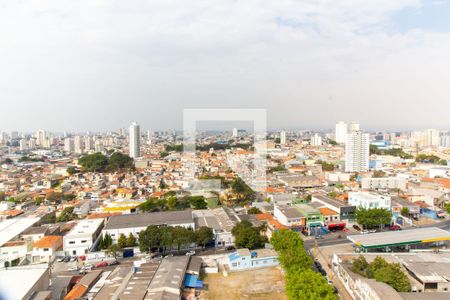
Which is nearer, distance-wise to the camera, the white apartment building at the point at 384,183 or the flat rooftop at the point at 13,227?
the flat rooftop at the point at 13,227

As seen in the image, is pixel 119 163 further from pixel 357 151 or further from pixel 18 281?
pixel 18 281

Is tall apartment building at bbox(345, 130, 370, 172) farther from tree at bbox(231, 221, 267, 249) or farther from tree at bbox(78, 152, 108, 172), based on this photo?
tree at bbox(78, 152, 108, 172)

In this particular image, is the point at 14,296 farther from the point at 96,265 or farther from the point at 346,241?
the point at 346,241

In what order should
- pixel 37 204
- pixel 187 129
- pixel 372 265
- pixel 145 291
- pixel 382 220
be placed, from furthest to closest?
pixel 37 204
pixel 187 129
pixel 382 220
pixel 372 265
pixel 145 291

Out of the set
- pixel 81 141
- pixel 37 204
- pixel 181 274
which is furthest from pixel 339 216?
pixel 81 141

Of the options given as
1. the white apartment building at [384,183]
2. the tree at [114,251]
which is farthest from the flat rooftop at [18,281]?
the white apartment building at [384,183]

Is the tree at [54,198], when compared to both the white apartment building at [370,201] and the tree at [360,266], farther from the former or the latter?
the tree at [360,266]

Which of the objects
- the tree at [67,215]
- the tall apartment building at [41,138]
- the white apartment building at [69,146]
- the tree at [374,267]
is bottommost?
the tree at [67,215]
